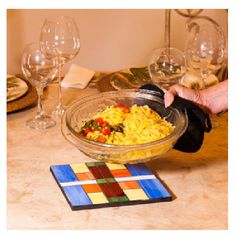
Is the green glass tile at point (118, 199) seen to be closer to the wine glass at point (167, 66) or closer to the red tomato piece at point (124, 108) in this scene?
the red tomato piece at point (124, 108)

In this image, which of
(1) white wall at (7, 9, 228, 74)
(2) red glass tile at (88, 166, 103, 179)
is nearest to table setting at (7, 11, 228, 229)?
(2) red glass tile at (88, 166, 103, 179)

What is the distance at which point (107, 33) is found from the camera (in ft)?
10.1

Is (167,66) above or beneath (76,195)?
above

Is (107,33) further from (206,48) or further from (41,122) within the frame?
(41,122)

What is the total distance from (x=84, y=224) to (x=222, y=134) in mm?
580

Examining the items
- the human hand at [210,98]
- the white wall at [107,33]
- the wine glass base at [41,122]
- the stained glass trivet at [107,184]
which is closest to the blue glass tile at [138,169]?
the stained glass trivet at [107,184]

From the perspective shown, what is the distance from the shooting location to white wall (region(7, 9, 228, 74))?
2955mm

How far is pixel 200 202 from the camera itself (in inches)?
53.6

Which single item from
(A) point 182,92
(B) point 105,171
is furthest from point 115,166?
(A) point 182,92

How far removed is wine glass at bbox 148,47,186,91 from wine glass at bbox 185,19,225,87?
5.5 inches

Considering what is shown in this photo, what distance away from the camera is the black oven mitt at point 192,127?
1.50 meters

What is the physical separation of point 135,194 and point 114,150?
10 cm

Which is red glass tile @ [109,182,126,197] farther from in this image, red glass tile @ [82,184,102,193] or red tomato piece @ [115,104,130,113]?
red tomato piece @ [115,104,130,113]
